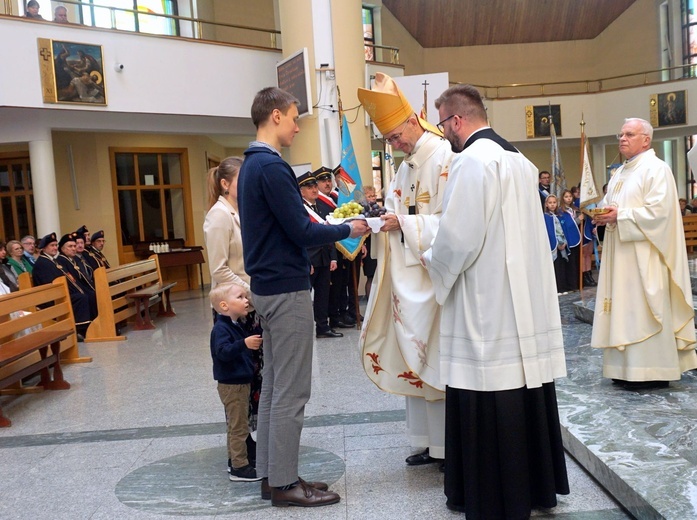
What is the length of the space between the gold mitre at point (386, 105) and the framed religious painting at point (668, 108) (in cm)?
1387

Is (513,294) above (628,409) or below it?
above

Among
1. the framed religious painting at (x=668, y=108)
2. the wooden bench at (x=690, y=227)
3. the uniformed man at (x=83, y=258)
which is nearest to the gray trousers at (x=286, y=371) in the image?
the uniformed man at (x=83, y=258)

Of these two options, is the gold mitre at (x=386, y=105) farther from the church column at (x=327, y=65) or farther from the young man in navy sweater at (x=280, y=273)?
the church column at (x=327, y=65)

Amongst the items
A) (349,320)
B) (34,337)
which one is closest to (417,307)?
(34,337)

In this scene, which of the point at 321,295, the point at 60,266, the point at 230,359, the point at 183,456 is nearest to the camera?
the point at 230,359

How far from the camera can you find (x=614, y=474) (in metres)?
2.79

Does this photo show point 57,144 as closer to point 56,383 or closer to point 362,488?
point 56,383

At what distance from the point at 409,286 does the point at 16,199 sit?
11.1 meters

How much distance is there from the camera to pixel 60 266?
8.27m

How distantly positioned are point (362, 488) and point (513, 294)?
45.2 inches

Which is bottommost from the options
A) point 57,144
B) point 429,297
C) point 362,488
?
point 362,488

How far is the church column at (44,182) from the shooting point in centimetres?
1032

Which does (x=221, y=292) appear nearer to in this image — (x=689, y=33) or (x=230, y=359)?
(x=230, y=359)

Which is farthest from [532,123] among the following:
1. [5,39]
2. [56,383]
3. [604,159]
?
[56,383]
